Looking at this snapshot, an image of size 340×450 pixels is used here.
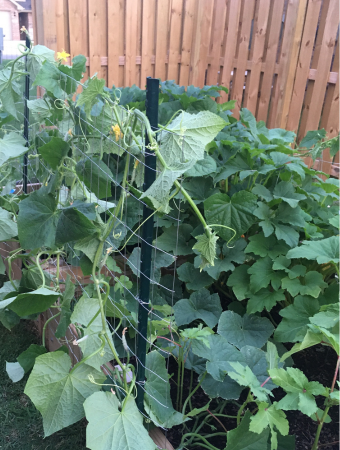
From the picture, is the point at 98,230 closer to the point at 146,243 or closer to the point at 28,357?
the point at 146,243

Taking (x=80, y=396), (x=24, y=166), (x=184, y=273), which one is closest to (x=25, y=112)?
(x=24, y=166)

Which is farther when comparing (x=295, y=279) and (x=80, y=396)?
(x=295, y=279)

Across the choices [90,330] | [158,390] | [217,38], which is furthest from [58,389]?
[217,38]

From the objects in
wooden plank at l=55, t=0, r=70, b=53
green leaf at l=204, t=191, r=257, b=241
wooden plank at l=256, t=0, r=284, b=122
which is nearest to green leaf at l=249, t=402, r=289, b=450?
green leaf at l=204, t=191, r=257, b=241

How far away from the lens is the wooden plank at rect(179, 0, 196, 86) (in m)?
4.73

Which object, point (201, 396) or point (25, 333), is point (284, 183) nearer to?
point (201, 396)

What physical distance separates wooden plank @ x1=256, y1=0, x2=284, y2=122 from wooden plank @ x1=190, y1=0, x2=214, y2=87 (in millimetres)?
1010

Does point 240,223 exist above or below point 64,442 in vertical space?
above

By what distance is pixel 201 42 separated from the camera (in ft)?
15.6

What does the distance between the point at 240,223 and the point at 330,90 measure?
2.14 meters

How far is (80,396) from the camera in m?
1.26

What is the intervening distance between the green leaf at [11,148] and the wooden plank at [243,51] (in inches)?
116

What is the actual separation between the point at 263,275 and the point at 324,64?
2.27 metres

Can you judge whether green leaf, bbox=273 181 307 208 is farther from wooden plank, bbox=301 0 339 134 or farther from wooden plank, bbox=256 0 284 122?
wooden plank, bbox=256 0 284 122
